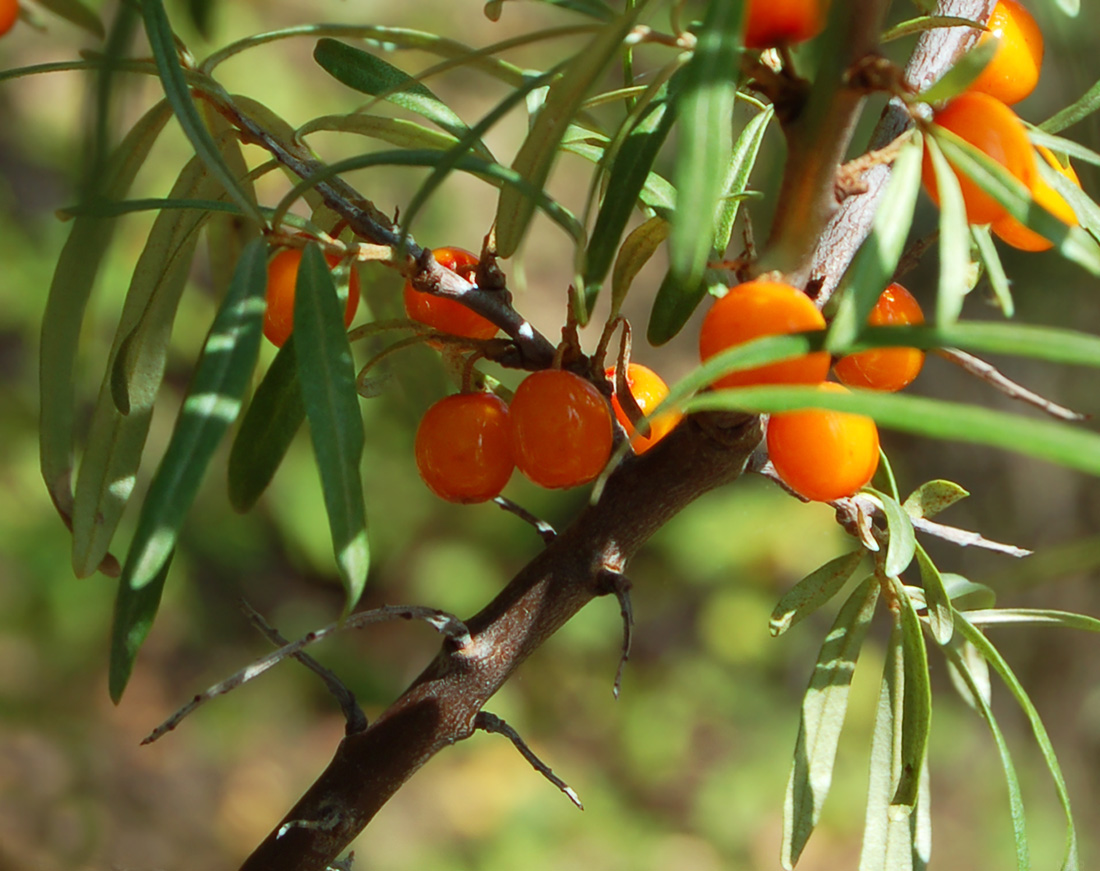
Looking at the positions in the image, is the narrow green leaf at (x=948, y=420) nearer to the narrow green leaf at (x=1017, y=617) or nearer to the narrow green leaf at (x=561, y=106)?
the narrow green leaf at (x=561, y=106)

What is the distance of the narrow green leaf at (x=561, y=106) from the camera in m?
0.37

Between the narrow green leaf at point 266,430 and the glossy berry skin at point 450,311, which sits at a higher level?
Result: the glossy berry skin at point 450,311

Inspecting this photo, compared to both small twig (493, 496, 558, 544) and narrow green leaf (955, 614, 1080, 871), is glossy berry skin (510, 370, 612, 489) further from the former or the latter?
narrow green leaf (955, 614, 1080, 871)

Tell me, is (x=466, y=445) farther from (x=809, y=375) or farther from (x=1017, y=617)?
(x=1017, y=617)

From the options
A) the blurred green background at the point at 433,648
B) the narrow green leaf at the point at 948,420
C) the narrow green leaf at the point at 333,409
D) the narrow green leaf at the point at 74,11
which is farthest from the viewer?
the blurred green background at the point at 433,648

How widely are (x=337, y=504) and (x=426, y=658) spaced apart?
232 cm

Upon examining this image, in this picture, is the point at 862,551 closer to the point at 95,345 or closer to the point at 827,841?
the point at 95,345

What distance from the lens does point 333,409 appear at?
14.6 inches

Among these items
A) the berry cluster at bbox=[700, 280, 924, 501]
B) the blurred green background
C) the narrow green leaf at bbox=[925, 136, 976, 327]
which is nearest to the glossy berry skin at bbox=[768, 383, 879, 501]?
the berry cluster at bbox=[700, 280, 924, 501]

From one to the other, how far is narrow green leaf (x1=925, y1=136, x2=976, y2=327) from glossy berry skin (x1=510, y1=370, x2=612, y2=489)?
179 millimetres

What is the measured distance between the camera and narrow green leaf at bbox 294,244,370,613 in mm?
355

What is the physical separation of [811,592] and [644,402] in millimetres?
152

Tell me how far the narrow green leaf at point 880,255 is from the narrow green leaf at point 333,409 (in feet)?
0.57

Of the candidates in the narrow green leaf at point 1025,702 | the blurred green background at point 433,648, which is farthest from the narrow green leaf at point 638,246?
the blurred green background at point 433,648
